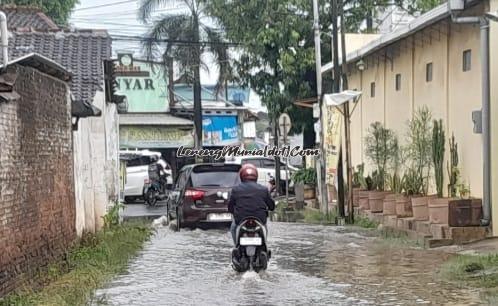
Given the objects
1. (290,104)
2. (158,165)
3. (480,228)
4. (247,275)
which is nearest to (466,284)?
(247,275)

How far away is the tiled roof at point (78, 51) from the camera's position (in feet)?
49.3

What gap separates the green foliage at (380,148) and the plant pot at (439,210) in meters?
4.54

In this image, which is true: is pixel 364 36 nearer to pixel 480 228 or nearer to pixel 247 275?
pixel 480 228

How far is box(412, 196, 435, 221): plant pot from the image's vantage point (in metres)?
15.7

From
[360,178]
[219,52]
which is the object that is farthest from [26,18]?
[219,52]

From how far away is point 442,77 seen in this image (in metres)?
17.0

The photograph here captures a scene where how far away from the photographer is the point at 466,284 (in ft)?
32.9

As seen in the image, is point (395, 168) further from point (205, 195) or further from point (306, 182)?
point (306, 182)

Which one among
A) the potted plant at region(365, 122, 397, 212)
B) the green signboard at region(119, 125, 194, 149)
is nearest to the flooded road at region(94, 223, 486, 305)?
the potted plant at region(365, 122, 397, 212)

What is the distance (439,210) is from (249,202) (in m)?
A: 4.77

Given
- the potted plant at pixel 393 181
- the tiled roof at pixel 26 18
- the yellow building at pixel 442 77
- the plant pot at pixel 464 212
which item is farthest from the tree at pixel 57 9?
the plant pot at pixel 464 212

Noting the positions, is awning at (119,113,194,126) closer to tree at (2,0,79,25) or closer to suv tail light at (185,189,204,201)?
tree at (2,0,79,25)

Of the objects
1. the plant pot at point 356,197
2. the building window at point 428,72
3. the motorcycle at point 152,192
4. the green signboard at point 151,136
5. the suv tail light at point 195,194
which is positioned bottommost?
the motorcycle at point 152,192

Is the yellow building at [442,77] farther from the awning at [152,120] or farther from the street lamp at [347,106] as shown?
the awning at [152,120]
